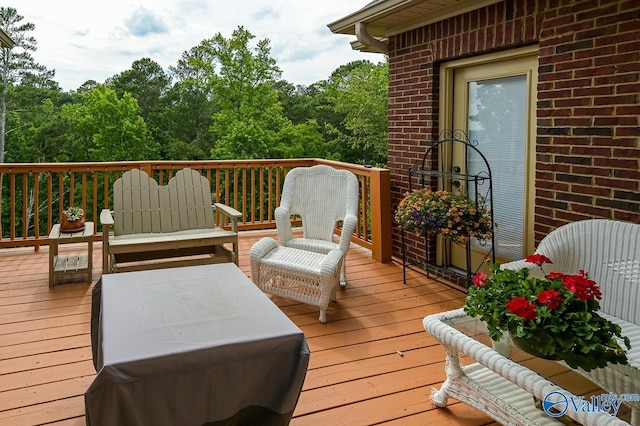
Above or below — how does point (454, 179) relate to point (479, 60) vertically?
below

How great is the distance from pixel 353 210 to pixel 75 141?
1461 centimetres

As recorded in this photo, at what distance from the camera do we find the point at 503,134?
3.98 meters

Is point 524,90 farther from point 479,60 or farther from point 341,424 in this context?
point 341,424

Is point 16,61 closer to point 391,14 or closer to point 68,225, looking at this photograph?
point 68,225

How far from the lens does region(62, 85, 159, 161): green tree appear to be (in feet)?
52.7

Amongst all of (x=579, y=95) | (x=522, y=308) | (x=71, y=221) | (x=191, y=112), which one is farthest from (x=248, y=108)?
(x=522, y=308)

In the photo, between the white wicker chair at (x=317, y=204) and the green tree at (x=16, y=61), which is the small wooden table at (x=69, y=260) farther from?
the green tree at (x=16, y=61)

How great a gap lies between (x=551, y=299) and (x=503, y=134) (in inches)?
91.8

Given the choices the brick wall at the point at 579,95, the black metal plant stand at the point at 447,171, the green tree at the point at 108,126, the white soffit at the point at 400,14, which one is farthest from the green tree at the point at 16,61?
the brick wall at the point at 579,95

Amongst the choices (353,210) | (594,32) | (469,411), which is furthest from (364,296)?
(594,32)

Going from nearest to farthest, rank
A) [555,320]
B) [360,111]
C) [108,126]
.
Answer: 1. [555,320]
2. [360,111]
3. [108,126]

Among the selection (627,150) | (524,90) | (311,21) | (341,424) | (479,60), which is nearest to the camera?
(341,424)

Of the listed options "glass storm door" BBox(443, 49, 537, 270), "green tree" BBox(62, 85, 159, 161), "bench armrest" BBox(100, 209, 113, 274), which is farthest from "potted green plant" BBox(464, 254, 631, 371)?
"green tree" BBox(62, 85, 159, 161)

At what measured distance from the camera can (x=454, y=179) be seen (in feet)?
14.7
